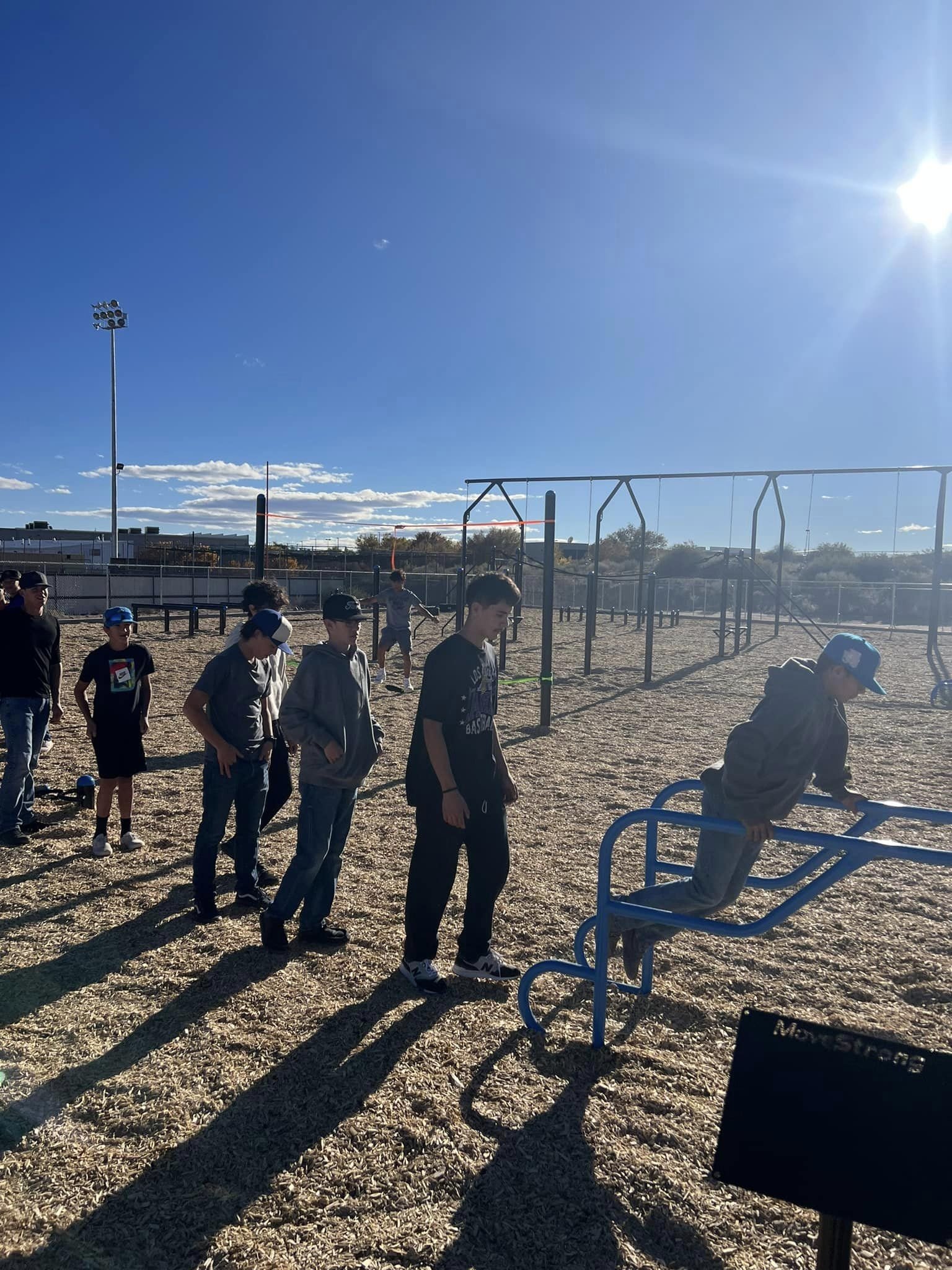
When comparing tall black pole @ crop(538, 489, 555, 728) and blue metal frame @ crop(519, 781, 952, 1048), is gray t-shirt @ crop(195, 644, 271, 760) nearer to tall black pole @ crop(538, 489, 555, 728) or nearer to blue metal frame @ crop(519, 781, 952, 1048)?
blue metal frame @ crop(519, 781, 952, 1048)

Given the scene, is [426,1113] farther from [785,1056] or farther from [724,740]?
[724,740]

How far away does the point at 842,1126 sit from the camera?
1782mm

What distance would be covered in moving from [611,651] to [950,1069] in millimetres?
17702

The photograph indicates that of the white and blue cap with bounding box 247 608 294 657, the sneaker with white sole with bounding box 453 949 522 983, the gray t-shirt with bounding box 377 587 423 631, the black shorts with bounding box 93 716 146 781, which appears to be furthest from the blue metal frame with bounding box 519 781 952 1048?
the gray t-shirt with bounding box 377 587 423 631

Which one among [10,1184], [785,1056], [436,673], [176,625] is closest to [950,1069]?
[785,1056]

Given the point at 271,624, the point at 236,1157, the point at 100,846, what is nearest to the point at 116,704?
the point at 100,846

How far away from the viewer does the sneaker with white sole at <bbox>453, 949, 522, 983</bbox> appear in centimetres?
362

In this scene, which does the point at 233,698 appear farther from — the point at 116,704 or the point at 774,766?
the point at 774,766

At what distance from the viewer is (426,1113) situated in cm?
279

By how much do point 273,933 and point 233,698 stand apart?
3.79 feet

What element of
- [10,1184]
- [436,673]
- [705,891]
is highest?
[436,673]

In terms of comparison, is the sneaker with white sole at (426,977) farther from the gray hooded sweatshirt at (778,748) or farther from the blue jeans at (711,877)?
the gray hooded sweatshirt at (778,748)

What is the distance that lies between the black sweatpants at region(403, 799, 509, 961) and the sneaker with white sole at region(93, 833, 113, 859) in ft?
8.41

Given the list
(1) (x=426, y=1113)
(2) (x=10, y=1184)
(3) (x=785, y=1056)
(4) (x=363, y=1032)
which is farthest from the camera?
(4) (x=363, y=1032)
